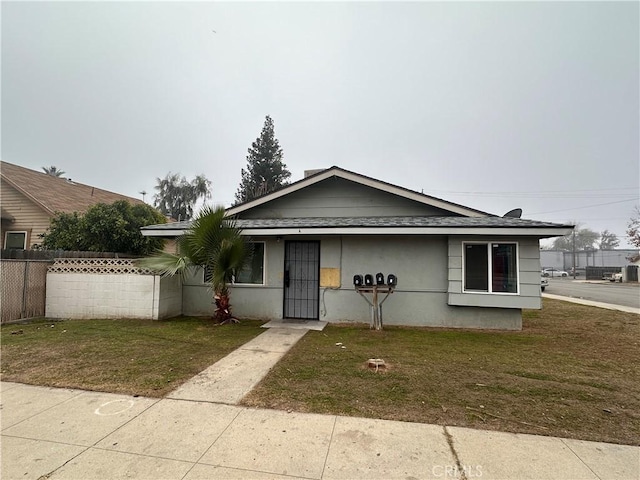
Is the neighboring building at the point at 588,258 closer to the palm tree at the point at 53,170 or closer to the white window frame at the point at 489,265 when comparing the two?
the white window frame at the point at 489,265

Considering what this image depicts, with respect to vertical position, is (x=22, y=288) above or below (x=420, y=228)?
below

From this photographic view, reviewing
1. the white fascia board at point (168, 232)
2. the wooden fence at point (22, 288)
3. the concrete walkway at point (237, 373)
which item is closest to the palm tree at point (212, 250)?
the white fascia board at point (168, 232)

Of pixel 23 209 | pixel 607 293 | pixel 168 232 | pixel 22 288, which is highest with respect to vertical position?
pixel 23 209

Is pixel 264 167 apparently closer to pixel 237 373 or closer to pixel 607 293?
pixel 237 373

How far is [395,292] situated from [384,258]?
37.4 inches

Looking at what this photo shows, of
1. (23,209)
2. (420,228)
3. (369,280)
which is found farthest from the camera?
(23,209)

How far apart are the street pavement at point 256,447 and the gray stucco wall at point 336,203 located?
6787 millimetres

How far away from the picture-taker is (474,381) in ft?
13.4

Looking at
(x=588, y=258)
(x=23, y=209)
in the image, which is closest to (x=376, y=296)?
(x=23, y=209)

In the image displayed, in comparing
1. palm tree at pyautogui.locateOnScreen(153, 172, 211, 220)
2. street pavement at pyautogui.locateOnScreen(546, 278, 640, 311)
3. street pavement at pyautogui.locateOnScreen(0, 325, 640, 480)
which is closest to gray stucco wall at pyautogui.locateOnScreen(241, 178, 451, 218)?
street pavement at pyautogui.locateOnScreen(0, 325, 640, 480)

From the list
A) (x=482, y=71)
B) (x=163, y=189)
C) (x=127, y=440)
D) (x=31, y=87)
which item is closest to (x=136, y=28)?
(x=31, y=87)

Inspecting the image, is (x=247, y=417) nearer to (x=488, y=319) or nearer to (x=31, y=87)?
(x=488, y=319)

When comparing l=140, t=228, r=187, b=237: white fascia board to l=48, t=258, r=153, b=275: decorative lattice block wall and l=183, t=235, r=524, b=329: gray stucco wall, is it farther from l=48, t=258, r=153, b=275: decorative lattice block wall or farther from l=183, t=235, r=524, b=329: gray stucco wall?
l=183, t=235, r=524, b=329: gray stucco wall

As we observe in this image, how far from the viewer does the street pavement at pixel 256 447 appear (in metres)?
2.26
